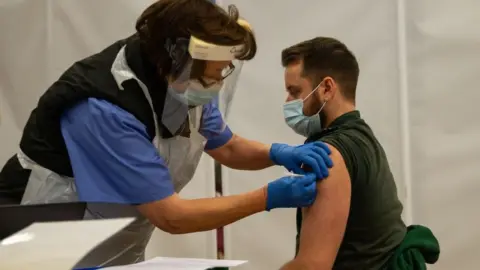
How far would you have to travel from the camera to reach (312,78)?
5.71 feet

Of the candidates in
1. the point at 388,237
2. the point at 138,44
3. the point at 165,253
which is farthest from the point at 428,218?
the point at 138,44

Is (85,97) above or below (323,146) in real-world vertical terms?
above

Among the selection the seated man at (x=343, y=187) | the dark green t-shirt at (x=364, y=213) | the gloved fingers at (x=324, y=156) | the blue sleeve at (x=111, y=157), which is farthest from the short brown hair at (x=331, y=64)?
the blue sleeve at (x=111, y=157)

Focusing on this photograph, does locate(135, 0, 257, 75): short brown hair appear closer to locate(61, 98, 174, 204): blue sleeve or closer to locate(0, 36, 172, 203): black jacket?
locate(0, 36, 172, 203): black jacket

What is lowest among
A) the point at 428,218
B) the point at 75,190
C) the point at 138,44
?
the point at 428,218

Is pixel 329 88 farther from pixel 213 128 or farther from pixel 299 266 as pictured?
pixel 299 266

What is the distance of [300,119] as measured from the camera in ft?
5.83

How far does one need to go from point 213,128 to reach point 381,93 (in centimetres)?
78

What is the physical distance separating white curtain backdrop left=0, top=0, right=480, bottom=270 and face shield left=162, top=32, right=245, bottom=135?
2.89 feet

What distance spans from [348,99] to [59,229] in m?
1.06

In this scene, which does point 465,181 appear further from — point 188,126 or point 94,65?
point 94,65

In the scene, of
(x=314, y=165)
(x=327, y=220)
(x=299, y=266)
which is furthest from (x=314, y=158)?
(x=299, y=266)

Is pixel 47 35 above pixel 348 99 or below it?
above

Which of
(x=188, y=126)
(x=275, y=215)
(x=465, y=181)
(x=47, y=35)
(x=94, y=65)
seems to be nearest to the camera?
(x=94, y=65)
